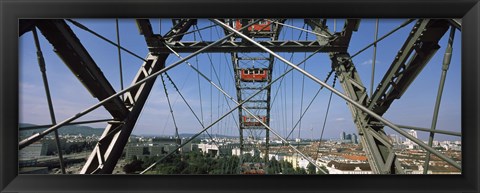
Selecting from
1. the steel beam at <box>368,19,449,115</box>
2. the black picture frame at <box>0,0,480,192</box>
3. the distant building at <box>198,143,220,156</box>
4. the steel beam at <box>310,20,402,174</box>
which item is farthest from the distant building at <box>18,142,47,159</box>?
the distant building at <box>198,143,220,156</box>

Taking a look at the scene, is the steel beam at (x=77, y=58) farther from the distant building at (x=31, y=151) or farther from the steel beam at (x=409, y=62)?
the steel beam at (x=409, y=62)

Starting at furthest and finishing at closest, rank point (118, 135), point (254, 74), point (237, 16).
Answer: point (254, 74), point (118, 135), point (237, 16)

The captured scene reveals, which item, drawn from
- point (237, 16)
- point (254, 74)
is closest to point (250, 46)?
point (237, 16)

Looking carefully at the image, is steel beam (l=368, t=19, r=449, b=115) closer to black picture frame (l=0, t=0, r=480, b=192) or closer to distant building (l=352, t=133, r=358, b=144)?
distant building (l=352, t=133, r=358, b=144)

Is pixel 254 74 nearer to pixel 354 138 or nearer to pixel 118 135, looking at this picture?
pixel 354 138
